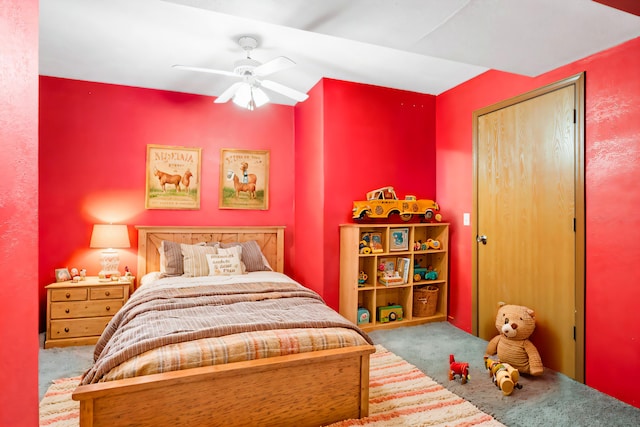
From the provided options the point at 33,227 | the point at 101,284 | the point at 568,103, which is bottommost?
the point at 101,284

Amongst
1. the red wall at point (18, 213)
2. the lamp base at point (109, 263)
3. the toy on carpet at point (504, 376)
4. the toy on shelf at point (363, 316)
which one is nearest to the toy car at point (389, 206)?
the toy on shelf at point (363, 316)

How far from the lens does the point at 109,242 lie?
348cm

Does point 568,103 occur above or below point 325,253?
above

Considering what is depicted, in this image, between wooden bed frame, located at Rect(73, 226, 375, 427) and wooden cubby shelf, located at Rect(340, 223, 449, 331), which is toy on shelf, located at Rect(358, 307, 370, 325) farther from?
wooden bed frame, located at Rect(73, 226, 375, 427)

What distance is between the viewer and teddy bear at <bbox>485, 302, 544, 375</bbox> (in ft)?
8.53

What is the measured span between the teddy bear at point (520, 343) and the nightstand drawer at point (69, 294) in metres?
3.51

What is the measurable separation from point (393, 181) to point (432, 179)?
51 centimetres

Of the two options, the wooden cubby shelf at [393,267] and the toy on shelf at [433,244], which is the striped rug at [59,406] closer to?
the wooden cubby shelf at [393,267]

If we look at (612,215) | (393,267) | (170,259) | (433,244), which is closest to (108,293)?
(170,259)

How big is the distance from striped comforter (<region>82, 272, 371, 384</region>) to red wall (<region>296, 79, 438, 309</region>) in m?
0.99

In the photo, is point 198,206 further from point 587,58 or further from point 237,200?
point 587,58

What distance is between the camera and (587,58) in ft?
8.29

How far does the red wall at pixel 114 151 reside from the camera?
3.61 metres

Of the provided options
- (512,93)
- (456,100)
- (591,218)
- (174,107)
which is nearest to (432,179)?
(456,100)
